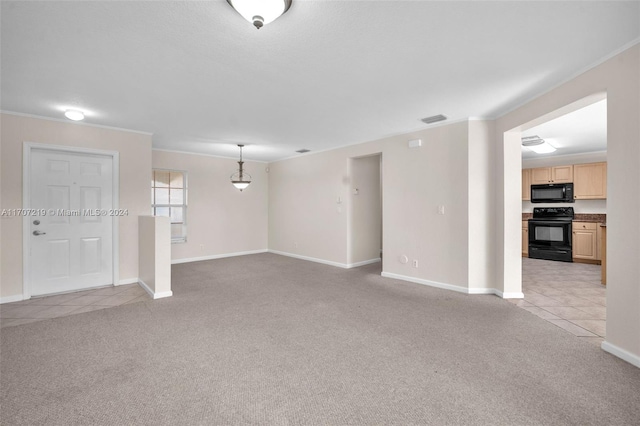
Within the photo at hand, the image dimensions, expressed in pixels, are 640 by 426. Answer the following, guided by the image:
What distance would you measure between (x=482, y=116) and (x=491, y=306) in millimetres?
2565

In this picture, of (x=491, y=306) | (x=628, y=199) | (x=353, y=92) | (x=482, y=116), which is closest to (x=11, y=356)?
(x=353, y=92)

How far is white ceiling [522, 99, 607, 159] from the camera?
397cm

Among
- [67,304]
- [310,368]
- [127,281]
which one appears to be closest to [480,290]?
[310,368]

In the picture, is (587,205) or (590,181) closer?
(590,181)

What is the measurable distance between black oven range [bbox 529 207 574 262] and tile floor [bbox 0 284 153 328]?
8.05 m

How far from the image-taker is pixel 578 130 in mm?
4773

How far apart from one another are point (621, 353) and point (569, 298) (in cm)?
181

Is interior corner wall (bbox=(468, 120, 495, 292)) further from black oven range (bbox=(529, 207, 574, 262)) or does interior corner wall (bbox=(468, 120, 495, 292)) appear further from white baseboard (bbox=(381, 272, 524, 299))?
black oven range (bbox=(529, 207, 574, 262))

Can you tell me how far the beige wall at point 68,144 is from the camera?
12.5ft

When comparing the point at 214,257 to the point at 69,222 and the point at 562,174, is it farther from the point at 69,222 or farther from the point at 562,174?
the point at 562,174

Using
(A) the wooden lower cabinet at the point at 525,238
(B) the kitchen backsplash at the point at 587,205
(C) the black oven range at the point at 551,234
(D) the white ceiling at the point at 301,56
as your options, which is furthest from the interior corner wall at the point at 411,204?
(B) the kitchen backsplash at the point at 587,205

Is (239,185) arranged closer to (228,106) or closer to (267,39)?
(228,106)

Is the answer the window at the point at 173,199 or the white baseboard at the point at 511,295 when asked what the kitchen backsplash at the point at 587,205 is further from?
the window at the point at 173,199

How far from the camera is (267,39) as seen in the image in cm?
217
